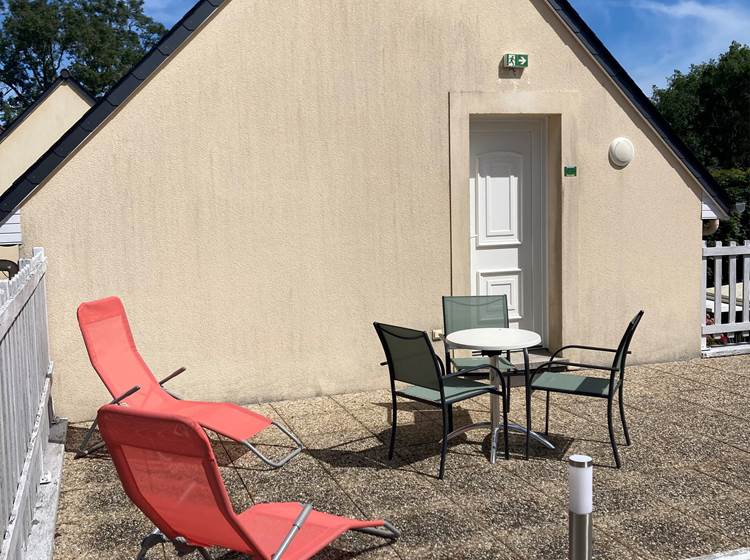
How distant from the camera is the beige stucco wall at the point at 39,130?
51.8 feet

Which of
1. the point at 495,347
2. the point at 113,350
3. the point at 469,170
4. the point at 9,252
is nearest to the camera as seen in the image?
the point at 495,347

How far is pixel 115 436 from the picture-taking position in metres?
3.35

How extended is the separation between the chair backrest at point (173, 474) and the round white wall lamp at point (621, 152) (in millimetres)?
6395

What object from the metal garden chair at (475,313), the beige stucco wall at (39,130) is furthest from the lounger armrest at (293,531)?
the beige stucco wall at (39,130)

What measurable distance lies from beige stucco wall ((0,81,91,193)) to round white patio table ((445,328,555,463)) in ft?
40.8

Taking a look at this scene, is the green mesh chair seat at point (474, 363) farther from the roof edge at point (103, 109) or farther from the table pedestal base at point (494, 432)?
the roof edge at point (103, 109)

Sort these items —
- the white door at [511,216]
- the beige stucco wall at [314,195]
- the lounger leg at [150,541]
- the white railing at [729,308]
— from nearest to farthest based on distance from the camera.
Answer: the lounger leg at [150,541]
the beige stucco wall at [314,195]
the white door at [511,216]
the white railing at [729,308]

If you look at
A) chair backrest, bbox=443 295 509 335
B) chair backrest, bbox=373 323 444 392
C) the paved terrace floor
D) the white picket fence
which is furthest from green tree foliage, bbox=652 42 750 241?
the white picket fence

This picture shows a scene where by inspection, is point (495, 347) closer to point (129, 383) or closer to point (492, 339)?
point (492, 339)

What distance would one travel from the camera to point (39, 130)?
16.0 m

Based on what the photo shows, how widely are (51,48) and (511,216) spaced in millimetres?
42977

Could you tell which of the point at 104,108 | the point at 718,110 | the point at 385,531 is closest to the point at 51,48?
the point at 718,110

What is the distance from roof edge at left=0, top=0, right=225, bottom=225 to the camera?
6.61m

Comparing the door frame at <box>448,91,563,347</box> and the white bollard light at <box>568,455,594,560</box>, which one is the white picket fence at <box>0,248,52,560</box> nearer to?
the white bollard light at <box>568,455,594,560</box>
